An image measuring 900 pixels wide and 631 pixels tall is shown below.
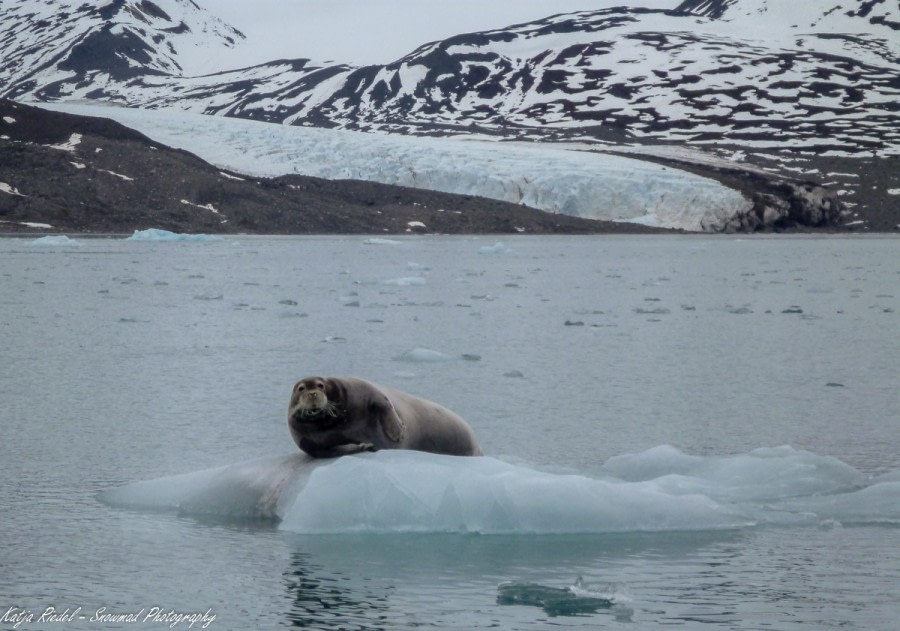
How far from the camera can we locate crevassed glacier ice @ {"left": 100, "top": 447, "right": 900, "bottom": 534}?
484 centimetres

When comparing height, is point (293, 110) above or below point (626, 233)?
above

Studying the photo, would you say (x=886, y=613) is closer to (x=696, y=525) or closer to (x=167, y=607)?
(x=696, y=525)

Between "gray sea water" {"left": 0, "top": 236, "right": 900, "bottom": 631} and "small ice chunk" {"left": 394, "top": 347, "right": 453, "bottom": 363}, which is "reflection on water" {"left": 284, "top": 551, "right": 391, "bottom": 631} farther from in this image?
"small ice chunk" {"left": 394, "top": 347, "right": 453, "bottom": 363}

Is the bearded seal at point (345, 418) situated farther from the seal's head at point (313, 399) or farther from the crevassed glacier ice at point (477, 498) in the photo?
the crevassed glacier ice at point (477, 498)

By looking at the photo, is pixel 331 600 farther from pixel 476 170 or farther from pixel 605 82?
pixel 605 82

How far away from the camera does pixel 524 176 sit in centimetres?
4875

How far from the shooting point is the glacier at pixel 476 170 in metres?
48.9

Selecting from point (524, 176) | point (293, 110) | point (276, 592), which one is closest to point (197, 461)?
point (276, 592)

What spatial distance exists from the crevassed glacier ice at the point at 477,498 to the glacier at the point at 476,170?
43453mm

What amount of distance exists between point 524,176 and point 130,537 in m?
44.7

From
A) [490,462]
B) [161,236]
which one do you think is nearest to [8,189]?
[161,236]

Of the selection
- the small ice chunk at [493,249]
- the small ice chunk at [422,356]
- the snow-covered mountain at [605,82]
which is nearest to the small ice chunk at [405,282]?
the small ice chunk at [422,356]

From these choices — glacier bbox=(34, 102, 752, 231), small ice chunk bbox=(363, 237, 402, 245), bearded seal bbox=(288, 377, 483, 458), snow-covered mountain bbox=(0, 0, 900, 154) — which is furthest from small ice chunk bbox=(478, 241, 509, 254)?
snow-covered mountain bbox=(0, 0, 900, 154)

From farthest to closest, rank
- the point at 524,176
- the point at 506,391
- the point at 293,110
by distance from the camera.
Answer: the point at 293,110 < the point at 524,176 < the point at 506,391
